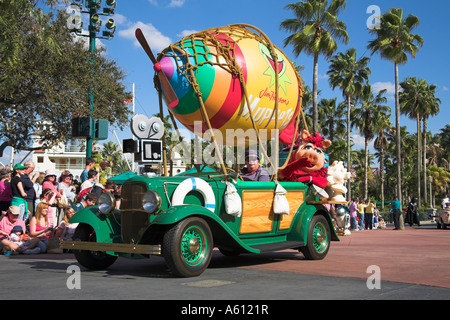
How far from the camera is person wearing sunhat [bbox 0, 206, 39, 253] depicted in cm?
924

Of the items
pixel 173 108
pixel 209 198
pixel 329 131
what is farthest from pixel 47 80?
pixel 329 131

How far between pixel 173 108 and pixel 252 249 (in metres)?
2.42

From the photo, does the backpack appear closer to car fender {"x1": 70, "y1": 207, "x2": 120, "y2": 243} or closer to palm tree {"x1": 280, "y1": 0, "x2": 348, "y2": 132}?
car fender {"x1": 70, "y1": 207, "x2": 120, "y2": 243}

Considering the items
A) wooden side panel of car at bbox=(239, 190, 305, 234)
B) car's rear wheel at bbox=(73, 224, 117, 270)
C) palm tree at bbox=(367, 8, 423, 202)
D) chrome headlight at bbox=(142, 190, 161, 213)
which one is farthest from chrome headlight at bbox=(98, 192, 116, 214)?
palm tree at bbox=(367, 8, 423, 202)

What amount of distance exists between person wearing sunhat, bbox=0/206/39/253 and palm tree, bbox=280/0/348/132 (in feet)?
58.4

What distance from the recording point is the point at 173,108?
7.16 metres

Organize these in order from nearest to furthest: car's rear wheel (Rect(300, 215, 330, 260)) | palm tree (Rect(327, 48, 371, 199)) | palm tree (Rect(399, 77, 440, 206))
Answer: car's rear wheel (Rect(300, 215, 330, 260)), palm tree (Rect(327, 48, 371, 199)), palm tree (Rect(399, 77, 440, 206))

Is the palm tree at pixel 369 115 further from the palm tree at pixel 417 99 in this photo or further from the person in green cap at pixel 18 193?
the person in green cap at pixel 18 193

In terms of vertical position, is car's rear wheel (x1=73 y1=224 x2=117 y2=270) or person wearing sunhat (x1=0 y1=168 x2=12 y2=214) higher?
person wearing sunhat (x1=0 y1=168 x2=12 y2=214)

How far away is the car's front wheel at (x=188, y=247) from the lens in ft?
18.3

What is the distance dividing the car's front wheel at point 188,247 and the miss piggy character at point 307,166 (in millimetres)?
2682

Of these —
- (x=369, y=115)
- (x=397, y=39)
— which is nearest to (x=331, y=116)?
(x=369, y=115)

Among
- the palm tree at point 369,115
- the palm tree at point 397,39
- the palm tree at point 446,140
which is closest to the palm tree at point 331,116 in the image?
the palm tree at point 369,115
